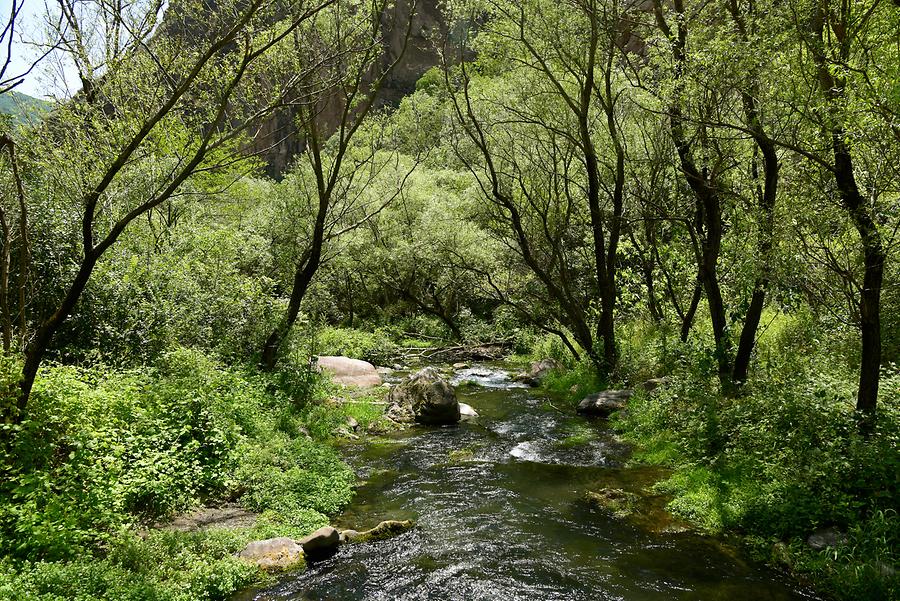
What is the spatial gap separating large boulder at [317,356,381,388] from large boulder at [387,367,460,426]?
9.43 feet

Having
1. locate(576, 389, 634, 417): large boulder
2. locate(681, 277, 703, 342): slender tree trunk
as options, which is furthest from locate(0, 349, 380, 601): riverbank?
locate(681, 277, 703, 342): slender tree trunk

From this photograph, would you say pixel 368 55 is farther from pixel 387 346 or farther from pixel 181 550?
pixel 387 346

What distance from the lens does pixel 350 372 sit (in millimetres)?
20000

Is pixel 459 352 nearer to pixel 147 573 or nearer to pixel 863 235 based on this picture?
pixel 863 235

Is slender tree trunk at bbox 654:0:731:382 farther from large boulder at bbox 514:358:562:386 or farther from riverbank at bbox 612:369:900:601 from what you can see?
large boulder at bbox 514:358:562:386

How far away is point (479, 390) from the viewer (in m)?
20.0

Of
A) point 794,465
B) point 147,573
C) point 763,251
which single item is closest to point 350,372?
point 147,573

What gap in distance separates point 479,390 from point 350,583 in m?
13.1

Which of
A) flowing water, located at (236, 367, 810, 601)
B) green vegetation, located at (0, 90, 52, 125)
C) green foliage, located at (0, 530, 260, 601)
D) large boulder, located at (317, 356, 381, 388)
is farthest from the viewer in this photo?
large boulder, located at (317, 356, 381, 388)

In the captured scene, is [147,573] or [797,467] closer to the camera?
[147,573]

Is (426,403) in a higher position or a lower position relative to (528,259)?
lower

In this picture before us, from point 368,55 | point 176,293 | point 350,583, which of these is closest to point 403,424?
point 176,293

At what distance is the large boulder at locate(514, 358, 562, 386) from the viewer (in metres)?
20.4

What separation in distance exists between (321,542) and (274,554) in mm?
626
